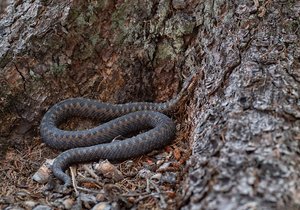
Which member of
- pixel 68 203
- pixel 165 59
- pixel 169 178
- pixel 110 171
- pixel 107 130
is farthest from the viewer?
pixel 165 59

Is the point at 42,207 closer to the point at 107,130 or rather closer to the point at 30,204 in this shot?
the point at 30,204

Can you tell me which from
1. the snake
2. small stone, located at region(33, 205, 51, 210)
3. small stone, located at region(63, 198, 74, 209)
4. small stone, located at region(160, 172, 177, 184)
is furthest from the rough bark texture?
small stone, located at region(33, 205, 51, 210)

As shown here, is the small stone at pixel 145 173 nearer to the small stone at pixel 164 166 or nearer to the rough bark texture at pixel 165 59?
the small stone at pixel 164 166

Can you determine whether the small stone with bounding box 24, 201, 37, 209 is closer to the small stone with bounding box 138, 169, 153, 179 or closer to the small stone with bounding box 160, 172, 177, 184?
the small stone with bounding box 138, 169, 153, 179

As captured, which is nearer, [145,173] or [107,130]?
[145,173]

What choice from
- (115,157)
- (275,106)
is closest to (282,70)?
(275,106)

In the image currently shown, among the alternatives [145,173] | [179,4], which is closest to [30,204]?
[145,173]
